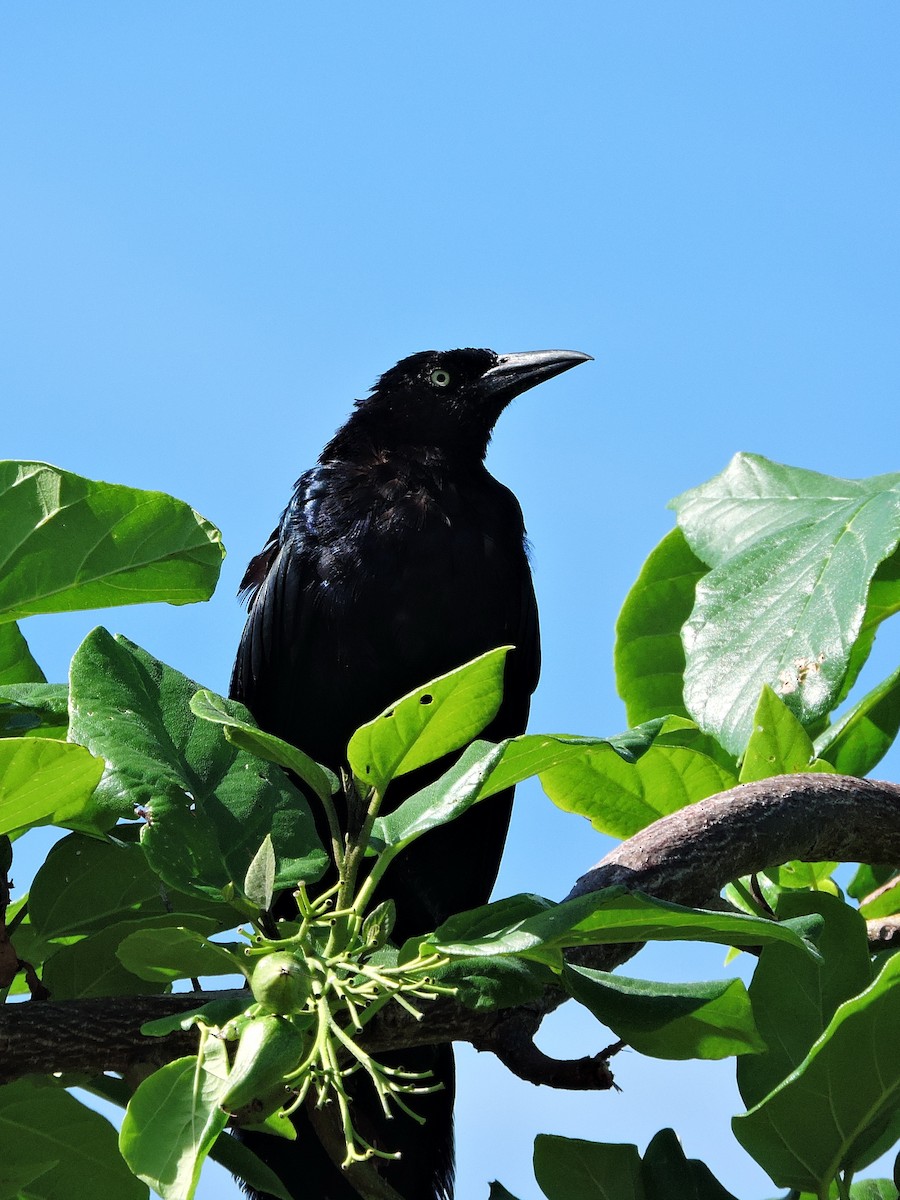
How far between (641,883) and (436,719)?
1.29ft

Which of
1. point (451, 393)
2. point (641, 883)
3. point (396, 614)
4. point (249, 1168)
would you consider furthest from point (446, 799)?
point (451, 393)

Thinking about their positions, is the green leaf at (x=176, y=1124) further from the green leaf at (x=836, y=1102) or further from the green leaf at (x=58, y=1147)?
the green leaf at (x=836, y=1102)

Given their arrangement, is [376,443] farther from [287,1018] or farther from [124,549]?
[287,1018]

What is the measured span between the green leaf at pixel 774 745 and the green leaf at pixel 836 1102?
0.48 m

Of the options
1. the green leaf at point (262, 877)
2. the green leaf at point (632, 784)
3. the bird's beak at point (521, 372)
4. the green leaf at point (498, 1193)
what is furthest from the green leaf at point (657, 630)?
the bird's beak at point (521, 372)

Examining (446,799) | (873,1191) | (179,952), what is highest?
(446,799)

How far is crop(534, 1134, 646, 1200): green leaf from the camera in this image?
4.73 ft

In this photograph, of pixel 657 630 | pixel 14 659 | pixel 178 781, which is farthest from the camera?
pixel 657 630

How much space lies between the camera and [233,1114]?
1.19 metres

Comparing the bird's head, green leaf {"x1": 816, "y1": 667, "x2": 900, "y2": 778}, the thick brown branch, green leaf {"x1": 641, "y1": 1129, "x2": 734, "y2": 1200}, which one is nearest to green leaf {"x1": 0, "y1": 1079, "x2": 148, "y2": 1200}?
the thick brown branch

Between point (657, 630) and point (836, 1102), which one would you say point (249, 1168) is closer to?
point (836, 1102)

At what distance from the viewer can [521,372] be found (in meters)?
4.06

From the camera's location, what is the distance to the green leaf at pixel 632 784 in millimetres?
1846

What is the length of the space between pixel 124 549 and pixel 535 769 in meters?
0.65
